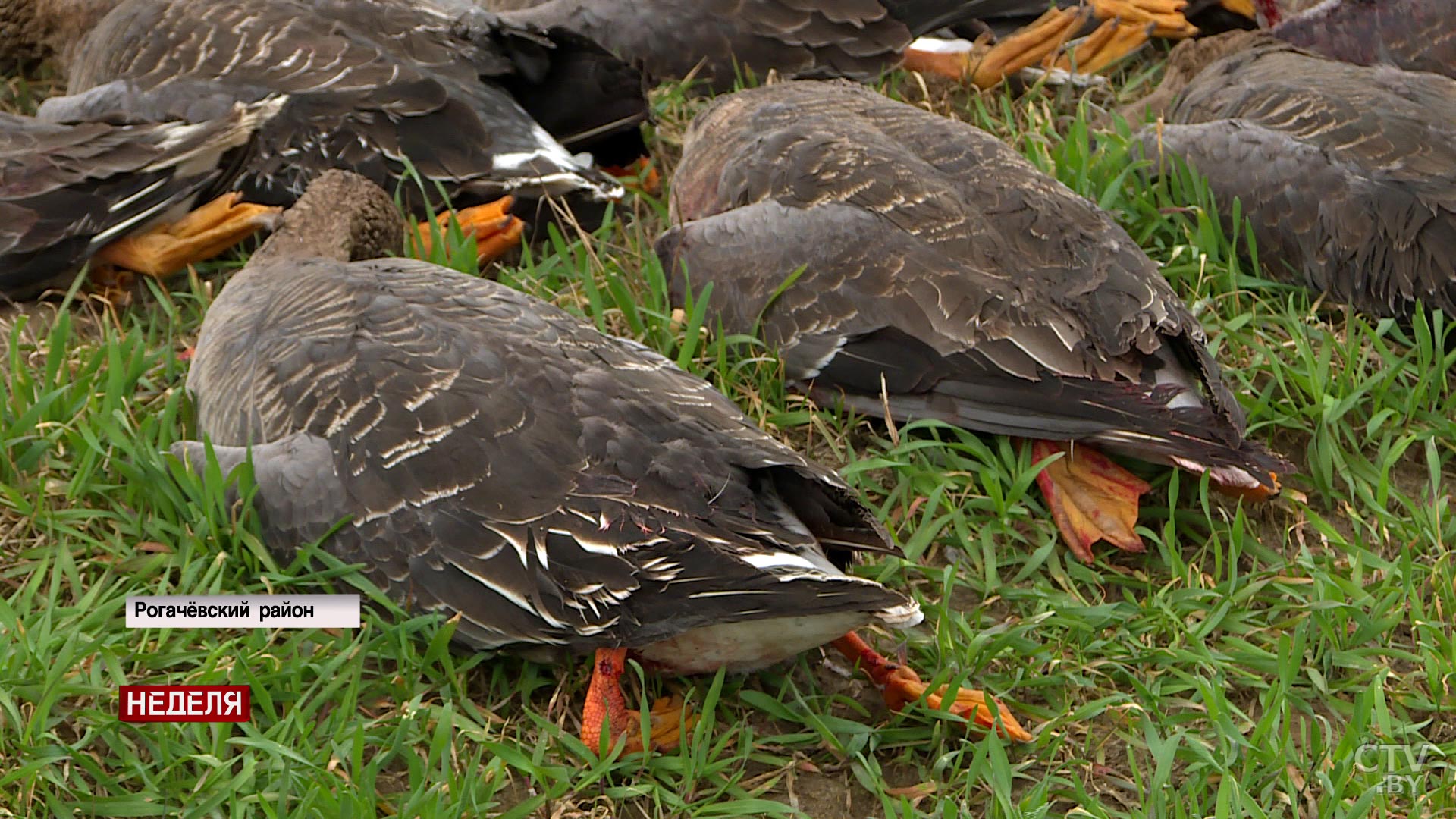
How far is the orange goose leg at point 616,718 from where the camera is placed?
11.1 ft

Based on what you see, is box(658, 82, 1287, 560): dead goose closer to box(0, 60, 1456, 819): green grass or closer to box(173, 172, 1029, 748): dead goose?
box(0, 60, 1456, 819): green grass

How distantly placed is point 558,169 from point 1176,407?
7.43 ft

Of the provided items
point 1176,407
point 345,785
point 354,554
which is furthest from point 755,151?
point 345,785

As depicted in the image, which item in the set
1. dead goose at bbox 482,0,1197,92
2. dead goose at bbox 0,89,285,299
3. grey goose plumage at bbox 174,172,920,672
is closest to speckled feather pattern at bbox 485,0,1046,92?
dead goose at bbox 482,0,1197,92

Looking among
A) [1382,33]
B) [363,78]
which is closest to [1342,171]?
[1382,33]

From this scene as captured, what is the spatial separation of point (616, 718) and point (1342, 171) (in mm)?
2920

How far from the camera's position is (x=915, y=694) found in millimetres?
3523

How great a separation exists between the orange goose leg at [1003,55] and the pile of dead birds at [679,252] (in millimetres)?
16

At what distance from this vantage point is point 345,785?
3254 mm

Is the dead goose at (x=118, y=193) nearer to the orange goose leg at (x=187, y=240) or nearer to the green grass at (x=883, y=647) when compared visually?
the orange goose leg at (x=187, y=240)

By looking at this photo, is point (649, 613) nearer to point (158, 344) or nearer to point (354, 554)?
point (354, 554)

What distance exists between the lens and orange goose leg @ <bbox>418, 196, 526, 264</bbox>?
16.4 feet

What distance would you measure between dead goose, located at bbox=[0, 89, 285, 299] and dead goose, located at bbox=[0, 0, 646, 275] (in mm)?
164

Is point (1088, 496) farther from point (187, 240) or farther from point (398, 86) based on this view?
point (187, 240)
